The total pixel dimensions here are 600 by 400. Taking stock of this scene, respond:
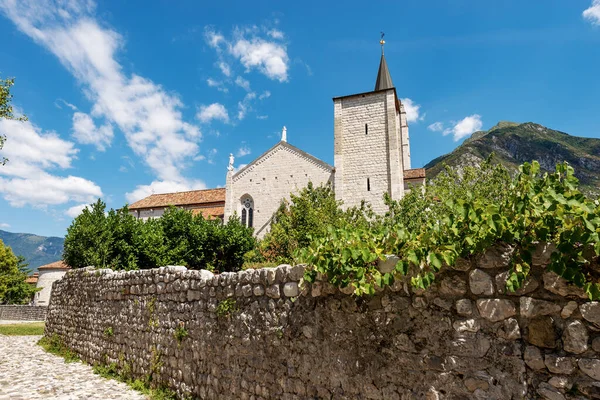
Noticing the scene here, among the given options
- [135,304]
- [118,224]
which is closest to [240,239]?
[118,224]

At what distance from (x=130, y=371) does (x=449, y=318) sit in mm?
7093

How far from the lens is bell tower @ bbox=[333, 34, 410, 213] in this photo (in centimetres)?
2775

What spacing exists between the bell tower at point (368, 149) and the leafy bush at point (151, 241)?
34.3 ft

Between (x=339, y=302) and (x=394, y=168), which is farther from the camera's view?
(x=394, y=168)

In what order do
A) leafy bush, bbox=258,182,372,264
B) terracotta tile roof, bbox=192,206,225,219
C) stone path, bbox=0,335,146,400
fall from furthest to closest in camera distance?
1. terracotta tile roof, bbox=192,206,225,219
2. leafy bush, bbox=258,182,372,264
3. stone path, bbox=0,335,146,400

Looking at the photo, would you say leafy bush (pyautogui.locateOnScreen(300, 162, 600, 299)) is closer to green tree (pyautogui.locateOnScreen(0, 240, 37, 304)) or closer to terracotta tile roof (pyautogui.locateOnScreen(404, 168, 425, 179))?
terracotta tile roof (pyautogui.locateOnScreen(404, 168, 425, 179))

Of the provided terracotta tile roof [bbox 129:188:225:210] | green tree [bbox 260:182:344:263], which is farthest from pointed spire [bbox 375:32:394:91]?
terracotta tile roof [bbox 129:188:225:210]

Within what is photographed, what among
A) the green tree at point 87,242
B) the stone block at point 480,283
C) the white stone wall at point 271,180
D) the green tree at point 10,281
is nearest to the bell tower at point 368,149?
the white stone wall at point 271,180

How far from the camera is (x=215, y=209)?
36375 mm

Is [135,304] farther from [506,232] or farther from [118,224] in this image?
[118,224]

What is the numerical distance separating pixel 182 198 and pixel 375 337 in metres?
39.5

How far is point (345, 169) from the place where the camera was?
1154 inches

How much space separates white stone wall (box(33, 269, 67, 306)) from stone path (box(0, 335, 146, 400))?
41577 millimetres

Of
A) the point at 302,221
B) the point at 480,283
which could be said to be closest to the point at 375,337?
the point at 480,283
